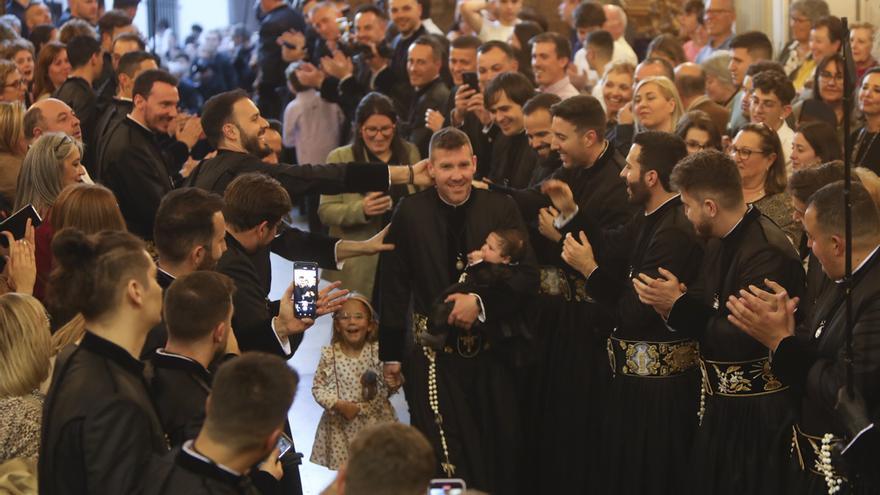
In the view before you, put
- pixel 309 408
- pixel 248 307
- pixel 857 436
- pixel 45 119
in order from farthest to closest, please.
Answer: pixel 309 408
pixel 45 119
pixel 248 307
pixel 857 436

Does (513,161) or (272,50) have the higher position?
(272,50)

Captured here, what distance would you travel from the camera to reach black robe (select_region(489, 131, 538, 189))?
24.4ft

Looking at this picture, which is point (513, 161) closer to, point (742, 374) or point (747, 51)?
point (742, 374)

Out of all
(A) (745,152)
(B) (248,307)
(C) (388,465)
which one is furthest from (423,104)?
(C) (388,465)

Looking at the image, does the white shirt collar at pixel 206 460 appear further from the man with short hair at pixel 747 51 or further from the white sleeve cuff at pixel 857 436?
the man with short hair at pixel 747 51

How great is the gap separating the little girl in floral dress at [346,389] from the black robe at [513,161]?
1267 millimetres

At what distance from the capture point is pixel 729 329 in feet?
16.5

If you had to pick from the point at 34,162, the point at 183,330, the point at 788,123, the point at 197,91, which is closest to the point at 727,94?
the point at 788,123

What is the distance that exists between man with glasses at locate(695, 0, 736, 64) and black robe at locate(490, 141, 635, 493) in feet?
16.4

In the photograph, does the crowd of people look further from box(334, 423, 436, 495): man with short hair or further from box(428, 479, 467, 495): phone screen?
box(428, 479, 467, 495): phone screen

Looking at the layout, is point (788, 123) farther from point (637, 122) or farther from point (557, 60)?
point (557, 60)

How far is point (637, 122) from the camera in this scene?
7.65m

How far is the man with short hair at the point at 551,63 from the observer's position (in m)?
9.26

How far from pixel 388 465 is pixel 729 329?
2400 millimetres
